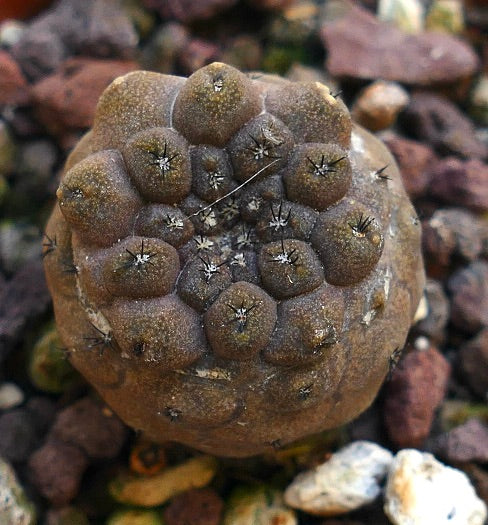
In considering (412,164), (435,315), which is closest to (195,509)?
(435,315)

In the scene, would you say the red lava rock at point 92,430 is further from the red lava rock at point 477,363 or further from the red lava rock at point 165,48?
the red lava rock at point 165,48

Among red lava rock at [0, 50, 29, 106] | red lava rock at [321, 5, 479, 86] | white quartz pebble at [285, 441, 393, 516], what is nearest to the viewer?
white quartz pebble at [285, 441, 393, 516]

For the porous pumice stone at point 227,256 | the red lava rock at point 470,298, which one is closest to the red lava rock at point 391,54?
the red lava rock at point 470,298

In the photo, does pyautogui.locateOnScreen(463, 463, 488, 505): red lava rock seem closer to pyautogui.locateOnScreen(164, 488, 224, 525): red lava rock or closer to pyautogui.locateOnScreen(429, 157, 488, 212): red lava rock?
pyautogui.locateOnScreen(164, 488, 224, 525): red lava rock

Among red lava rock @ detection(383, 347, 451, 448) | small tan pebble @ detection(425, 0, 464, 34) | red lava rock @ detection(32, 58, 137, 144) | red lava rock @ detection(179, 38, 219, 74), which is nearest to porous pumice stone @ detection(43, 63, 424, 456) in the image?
red lava rock @ detection(383, 347, 451, 448)

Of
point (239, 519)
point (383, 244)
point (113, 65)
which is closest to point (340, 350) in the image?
point (383, 244)

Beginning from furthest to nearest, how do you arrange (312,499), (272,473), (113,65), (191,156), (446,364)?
1. (113,65)
2. (446,364)
3. (272,473)
4. (312,499)
5. (191,156)

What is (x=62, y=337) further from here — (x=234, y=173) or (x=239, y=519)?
(x=239, y=519)
